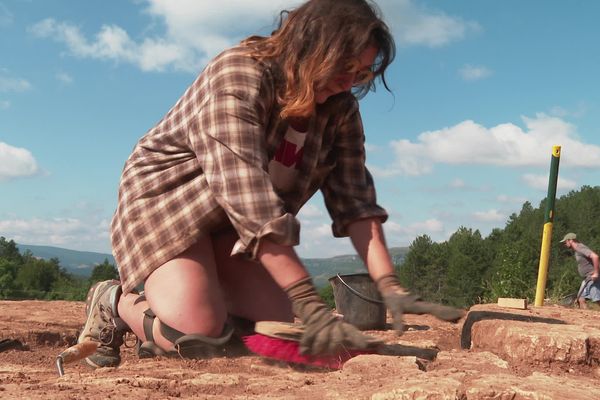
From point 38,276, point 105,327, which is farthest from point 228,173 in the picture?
point 38,276

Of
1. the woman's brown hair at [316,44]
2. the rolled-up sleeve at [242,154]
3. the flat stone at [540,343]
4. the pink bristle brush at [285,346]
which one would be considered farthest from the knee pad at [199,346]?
the flat stone at [540,343]

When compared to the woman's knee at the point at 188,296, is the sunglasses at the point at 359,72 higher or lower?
higher

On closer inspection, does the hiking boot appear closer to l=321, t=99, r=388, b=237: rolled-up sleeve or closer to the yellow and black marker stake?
l=321, t=99, r=388, b=237: rolled-up sleeve

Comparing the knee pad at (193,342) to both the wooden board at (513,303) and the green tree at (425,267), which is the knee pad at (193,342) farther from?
the green tree at (425,267)

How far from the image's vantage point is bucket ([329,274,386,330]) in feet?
15.6

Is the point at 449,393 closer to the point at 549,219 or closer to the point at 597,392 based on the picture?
the point at 597,392

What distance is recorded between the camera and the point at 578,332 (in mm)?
2410

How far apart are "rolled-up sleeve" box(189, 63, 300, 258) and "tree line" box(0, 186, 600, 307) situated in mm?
27002

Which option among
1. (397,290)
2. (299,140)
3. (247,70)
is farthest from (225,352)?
(247,70)

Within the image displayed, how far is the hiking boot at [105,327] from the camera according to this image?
2.39 m

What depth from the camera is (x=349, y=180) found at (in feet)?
7.49

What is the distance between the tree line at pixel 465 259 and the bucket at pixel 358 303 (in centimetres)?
2430

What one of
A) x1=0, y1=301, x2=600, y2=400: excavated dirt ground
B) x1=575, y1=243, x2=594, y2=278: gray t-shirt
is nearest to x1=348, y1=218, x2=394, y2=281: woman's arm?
x1=0, y1=301, x2=600, y2=400: excavated dirt ground

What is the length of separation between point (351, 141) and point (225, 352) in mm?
866
